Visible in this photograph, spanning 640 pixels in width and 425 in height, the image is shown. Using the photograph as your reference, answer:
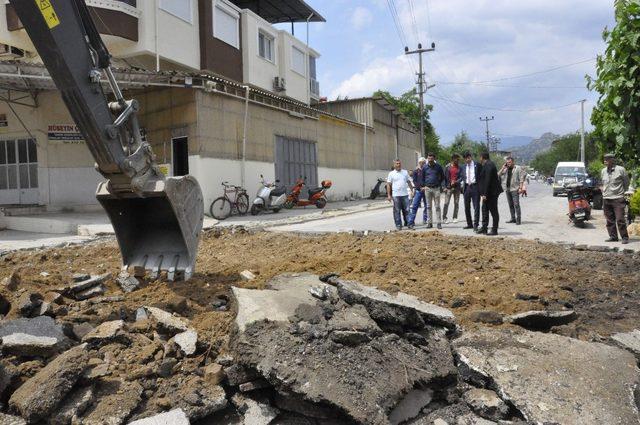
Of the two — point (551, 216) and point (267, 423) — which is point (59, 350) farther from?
point (551, 216)

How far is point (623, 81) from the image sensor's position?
8281 millimetres

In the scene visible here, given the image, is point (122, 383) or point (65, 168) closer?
point (122, 383)

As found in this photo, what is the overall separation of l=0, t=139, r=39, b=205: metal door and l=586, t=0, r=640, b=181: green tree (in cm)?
1701

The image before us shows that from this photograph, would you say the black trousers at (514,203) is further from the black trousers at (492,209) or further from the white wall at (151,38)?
the white wall at (151,38)

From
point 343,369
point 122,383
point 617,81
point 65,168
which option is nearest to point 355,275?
point 343,369

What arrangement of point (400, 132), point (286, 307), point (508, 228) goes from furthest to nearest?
point (400, 132) → point (508, 228) → point (286, 307)

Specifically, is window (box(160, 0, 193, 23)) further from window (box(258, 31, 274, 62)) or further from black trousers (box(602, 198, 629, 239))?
black trousers (box(602, 198, 629, 239))

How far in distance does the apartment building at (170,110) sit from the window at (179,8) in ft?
0.12

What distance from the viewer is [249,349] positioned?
3.54 m

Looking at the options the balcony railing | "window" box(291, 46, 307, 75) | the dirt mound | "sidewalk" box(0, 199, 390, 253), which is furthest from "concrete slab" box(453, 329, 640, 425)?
the balcony railing

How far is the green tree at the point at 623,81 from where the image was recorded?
8.18 m

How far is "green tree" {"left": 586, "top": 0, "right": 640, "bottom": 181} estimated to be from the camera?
8.18 m

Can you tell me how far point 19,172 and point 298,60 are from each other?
1544 cm

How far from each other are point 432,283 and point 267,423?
324 cm
